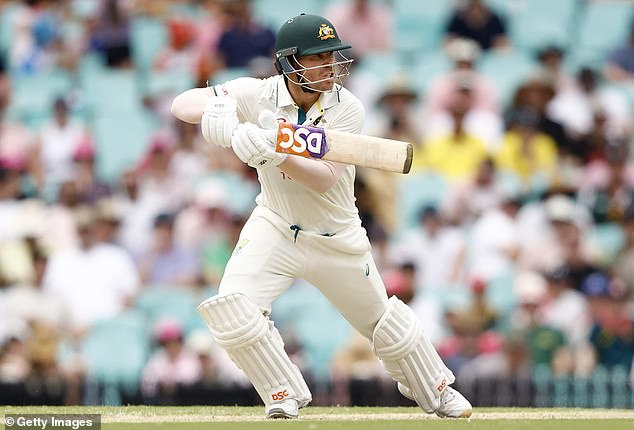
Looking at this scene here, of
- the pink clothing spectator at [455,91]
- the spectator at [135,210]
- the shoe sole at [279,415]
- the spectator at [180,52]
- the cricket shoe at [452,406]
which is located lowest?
the spectator at [135,210]

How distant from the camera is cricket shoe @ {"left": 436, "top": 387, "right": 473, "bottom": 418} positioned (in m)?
6.51

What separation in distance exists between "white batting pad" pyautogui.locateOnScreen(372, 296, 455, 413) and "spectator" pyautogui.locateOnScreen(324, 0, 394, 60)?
5.69 m

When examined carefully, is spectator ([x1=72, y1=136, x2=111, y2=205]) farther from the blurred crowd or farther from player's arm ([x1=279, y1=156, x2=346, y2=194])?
player's arm ([x1=279, y1=156, x2=346, y2=194])

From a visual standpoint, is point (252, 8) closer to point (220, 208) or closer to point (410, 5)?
point (410, 5)

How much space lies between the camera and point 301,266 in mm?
6336

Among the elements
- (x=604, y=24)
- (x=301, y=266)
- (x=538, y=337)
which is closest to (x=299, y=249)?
(x=301, y=266)

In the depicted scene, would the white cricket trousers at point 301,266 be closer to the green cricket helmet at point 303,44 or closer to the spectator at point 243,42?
the green cricket helmet at point 303,44

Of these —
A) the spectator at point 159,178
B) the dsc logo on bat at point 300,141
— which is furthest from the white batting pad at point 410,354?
the spectator at point 159,178

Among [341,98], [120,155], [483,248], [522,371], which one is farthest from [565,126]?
[341,98]

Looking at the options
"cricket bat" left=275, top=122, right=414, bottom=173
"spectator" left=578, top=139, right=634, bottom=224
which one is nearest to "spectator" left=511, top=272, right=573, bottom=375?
"spectator" left=578, top=139, right=634, bottom=224

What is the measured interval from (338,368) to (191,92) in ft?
10.9

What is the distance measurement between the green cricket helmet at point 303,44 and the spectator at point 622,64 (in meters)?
5.89

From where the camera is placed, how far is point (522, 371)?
912cm

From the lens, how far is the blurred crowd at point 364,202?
934 centimetres
